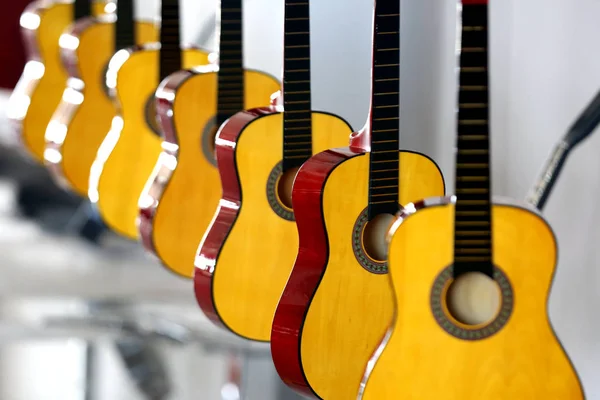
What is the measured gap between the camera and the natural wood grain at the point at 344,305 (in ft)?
4.49

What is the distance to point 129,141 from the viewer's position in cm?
217

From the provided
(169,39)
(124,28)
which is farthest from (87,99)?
(169,39)

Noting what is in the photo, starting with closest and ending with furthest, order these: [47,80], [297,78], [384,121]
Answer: [384,121] → [297,78] → [47,80]

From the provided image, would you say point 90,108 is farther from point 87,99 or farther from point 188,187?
point 188,187

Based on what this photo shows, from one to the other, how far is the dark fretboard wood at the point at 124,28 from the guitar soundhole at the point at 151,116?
31 cm

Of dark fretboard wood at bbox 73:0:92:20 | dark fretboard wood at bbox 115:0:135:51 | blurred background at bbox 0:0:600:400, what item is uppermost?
dark fretboard wood at bbox 73:0:92:20

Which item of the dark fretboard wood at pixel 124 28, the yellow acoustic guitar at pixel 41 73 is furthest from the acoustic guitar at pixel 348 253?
the yellow acoustic guitar at pixel 41 73

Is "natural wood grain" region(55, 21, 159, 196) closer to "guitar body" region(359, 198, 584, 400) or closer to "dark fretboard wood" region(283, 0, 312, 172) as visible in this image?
"dark fretboard wood" region(283, 0, 312, 172)

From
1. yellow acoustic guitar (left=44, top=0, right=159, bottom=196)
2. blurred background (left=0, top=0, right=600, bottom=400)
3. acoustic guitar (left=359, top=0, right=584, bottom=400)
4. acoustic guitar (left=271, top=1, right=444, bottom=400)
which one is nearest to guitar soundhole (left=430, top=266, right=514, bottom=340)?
acoustic guitar (left=359, top=0, right=584, bottom=400)

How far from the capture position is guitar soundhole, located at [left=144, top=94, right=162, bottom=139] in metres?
2.19

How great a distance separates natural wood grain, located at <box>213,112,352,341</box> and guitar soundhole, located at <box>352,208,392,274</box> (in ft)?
0.79

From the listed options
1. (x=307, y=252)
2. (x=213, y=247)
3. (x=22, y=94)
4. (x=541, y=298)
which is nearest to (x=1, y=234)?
(x=22, y=94)

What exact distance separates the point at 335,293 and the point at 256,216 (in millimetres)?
294

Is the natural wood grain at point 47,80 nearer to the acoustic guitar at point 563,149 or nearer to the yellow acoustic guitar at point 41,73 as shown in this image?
the yellow acoustic guitar at point 41,73
